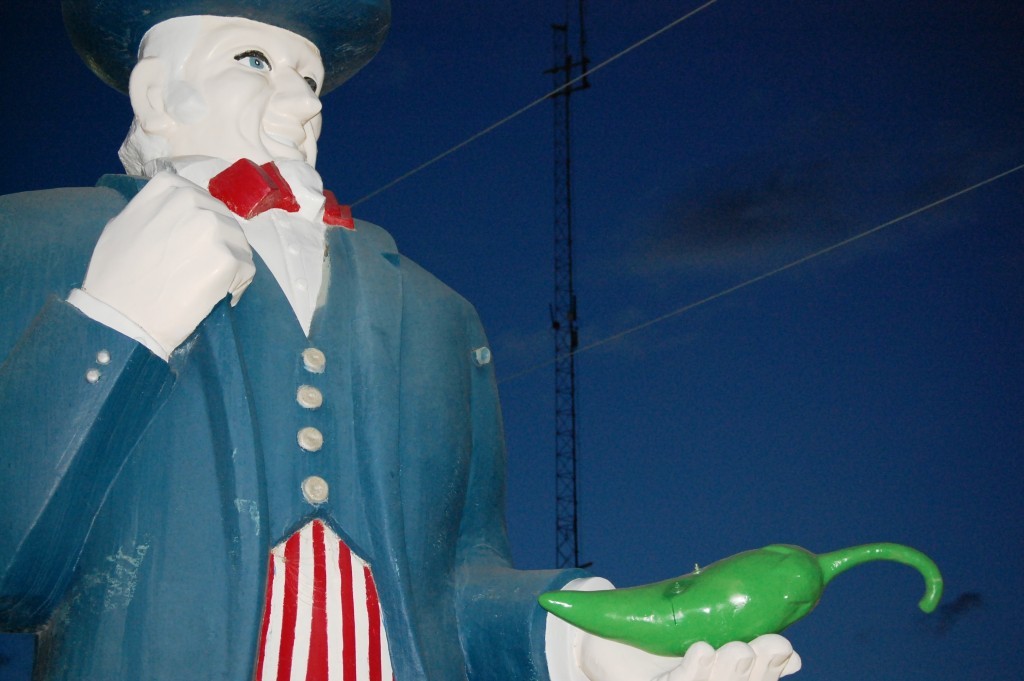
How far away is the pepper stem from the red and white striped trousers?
739 millimetres

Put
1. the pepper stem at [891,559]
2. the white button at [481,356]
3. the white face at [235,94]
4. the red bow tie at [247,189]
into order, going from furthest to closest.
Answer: the white button at [481,356] < the white face at [235,94] < the red bow tie at [247,189] < the pepper stem at [891,559]

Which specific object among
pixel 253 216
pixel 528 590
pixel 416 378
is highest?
pixel 253 216

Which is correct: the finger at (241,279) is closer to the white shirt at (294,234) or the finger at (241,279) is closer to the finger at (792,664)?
the white shirt at (294,234)

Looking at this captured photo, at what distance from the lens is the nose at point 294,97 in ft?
8.17

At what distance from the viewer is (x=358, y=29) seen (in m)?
2.68

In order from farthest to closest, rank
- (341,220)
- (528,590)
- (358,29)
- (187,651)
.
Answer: (358,29) → (341,220) → (528,590) → (187,651)

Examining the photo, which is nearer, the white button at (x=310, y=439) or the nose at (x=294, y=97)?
the white button at (x=310, y=439)

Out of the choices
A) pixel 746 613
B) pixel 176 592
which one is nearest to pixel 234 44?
pixel 176 592

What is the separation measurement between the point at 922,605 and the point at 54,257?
1520 millimetres

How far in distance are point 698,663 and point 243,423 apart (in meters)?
0.82

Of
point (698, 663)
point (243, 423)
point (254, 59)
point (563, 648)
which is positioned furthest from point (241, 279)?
point (698, 663)

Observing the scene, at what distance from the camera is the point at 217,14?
2.51 metres

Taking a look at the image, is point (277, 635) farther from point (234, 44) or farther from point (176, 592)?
point (234, 44)

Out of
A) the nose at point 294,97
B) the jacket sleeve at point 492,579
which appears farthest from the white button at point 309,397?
the nose at point 294,97
